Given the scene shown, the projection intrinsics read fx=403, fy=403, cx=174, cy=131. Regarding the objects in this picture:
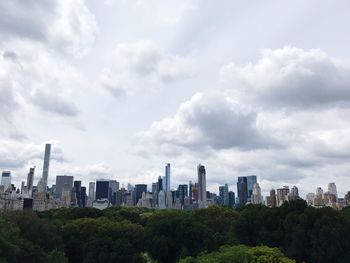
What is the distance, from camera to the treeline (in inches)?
1797

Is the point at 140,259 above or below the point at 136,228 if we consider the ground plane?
below

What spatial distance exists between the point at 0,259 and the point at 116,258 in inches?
786

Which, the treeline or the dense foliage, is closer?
the dense foliage

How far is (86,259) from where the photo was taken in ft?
166

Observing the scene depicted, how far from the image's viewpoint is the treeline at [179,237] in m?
45.7

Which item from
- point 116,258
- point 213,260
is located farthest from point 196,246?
point 213,260

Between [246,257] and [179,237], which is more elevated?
[179,237]

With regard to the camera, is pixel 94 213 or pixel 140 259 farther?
pixel 94 213

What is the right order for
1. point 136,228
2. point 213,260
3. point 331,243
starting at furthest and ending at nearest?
point 136,228 → point 331,243 → point 213,260

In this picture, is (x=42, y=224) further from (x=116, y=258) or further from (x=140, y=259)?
(x=140, y=259)

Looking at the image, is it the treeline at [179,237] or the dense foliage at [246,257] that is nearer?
the dense foliage at [246,257]

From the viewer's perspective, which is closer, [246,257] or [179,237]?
[246,257]

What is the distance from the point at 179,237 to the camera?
2152 inches

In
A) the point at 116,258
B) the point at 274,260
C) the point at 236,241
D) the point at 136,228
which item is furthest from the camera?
the point at 136,228
